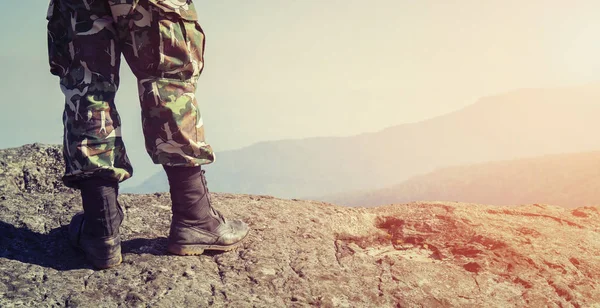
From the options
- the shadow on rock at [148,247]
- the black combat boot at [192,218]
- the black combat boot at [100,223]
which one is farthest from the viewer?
the shadow on rock at [148,247]

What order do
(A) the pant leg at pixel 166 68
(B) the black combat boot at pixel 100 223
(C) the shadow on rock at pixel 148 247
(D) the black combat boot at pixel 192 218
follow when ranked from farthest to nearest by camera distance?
(C) the shadow on rock at pixel 148 247, (D) the black combat boot at pixel 192 218, (B) the black combat boot at pixel 100 223, (A) the pant leg at pixel 166 68

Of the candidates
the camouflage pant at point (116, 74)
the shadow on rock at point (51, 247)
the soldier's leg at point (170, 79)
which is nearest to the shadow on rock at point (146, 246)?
the shadow on rock at point (51, 247)

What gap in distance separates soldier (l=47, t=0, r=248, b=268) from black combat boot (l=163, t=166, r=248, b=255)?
13 mm

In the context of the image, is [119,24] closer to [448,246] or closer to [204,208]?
[204,208]

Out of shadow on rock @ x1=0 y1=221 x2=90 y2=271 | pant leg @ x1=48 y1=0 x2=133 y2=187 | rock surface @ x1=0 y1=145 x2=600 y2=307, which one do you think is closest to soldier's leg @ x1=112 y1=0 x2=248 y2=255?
pant leg @ x1=48 y1=0 x2=133 y2=187

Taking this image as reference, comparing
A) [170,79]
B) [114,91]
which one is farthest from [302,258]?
[114,91]

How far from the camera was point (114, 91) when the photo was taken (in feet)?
7.64

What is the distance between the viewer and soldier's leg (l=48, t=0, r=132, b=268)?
2.21 meters

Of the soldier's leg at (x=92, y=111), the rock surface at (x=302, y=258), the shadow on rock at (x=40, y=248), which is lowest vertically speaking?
the rock surface at (x=302, y=258)

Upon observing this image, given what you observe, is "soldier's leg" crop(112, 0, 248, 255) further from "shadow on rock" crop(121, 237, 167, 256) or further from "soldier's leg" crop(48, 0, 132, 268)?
"shadow on rock" crop(121, 237, 167, 256)

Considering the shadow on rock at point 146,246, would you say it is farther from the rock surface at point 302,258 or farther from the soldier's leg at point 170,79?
the soldier's leg at point 170,79

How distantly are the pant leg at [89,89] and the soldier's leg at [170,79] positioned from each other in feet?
0.34

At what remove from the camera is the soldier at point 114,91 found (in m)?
2.20

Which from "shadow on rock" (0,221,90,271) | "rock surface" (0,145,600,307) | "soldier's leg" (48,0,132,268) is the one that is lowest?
"rock surface" (0,145,600,307)
